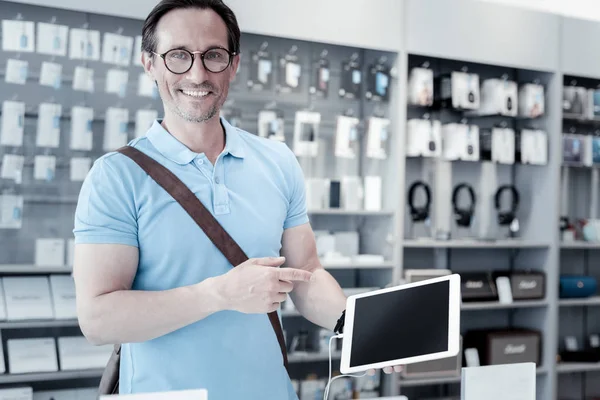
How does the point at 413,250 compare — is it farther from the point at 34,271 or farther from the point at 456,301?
the point at 456,301

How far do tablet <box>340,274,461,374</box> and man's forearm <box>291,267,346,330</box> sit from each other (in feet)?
0.72

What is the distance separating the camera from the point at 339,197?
14.2 feet

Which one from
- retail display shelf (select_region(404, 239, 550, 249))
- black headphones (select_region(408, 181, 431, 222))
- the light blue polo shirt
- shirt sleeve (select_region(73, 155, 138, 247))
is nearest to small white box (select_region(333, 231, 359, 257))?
retail display shelf (select_region(404, 239, 550, 249))

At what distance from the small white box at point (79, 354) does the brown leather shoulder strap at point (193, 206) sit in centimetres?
240

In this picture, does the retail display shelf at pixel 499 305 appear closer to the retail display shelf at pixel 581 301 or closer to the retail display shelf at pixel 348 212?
the retail display shelf at pixel 581 301

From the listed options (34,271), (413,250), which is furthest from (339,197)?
(34,271)

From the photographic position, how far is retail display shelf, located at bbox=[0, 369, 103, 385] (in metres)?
3.53

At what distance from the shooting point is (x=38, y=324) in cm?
358

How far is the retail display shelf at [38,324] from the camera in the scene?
11.5ft

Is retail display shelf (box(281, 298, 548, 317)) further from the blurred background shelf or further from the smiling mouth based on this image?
the smiling mouth

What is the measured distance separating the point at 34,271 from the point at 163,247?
240 cm

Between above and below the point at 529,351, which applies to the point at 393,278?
above

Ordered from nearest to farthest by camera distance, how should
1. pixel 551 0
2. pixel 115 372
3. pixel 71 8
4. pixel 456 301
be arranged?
pixel 456 301
pixel 115 372
pixel 71 8
pixel 551 0

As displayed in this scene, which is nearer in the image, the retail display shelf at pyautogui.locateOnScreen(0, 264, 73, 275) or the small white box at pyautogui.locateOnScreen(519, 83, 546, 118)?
the retail display shelf at pyautogui.locateOnScreen(0, 264, 73, 275)
